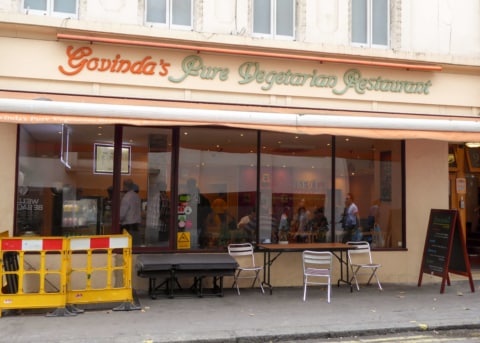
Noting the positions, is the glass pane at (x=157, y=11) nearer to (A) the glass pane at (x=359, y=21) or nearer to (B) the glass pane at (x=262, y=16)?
(B) the glass pane at (x=262, y=16)

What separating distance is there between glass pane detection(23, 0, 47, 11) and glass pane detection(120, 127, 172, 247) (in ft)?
8.61

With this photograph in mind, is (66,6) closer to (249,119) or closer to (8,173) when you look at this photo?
(8,173)

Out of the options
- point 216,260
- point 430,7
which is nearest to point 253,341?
point 216,260

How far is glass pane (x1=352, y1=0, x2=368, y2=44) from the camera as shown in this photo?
10523 millimetres

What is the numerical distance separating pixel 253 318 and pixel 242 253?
2.16 m

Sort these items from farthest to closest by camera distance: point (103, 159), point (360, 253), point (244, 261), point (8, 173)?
point (360, 253)
point (244, 261)
point (103, 159)
point (8, 173)

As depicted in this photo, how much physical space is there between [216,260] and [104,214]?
2.25 m

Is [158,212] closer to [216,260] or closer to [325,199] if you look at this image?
[216,260]

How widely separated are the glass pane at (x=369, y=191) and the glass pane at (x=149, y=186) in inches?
136

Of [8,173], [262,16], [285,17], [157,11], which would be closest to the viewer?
[8,173]

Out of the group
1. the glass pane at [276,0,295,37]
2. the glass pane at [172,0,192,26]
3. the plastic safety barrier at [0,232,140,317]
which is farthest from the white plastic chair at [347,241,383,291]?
the glass pane at [172,0,192,26]

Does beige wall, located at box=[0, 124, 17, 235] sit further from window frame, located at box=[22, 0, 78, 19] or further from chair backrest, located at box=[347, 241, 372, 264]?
chair backrest, located at box=[347, 241, 372, 264]

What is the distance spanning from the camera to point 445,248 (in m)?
9.21

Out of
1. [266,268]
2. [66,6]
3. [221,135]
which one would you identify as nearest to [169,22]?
[66,6]
